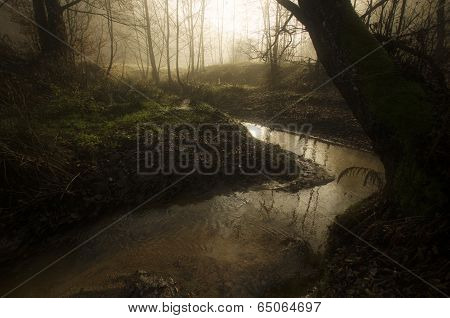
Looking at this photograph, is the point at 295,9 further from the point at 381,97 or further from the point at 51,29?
the point at 51,29

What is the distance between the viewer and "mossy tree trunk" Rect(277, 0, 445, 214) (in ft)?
12.4

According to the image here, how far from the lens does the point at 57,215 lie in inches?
216

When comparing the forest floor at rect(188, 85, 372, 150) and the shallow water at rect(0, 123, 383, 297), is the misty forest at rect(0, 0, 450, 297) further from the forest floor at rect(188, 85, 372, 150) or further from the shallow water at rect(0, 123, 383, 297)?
the forest floor at rect(188, 85, 372, 150)

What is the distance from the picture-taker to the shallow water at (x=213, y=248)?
14.1 feet

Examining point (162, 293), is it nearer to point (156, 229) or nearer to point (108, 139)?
point (156, 229)

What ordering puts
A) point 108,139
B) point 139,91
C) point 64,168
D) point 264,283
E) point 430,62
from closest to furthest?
point 264,283 < point 430,62 < point 64,168 < point 108,139 < point 139,91

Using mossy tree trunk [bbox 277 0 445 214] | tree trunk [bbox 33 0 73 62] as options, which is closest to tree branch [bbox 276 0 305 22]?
mossy tree trunk [bbox 277 0 445 214]

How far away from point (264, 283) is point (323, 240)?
1578 millimetres

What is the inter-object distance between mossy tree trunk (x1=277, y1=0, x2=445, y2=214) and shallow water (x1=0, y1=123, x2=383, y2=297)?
1.89m

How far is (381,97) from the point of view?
4273mm

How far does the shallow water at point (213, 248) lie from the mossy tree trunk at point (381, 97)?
1.89 metres

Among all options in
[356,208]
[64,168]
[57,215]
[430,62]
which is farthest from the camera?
[64,168]

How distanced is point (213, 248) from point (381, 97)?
3609mm
